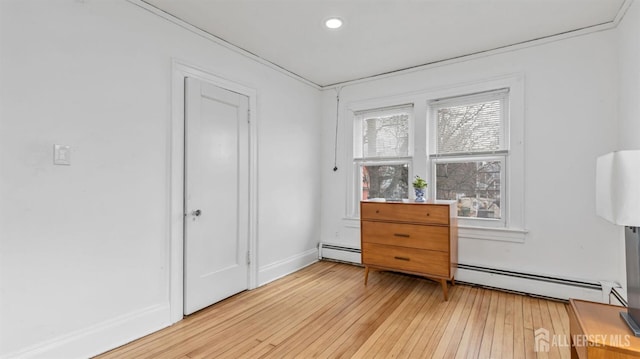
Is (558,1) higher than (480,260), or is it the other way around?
(558,1)

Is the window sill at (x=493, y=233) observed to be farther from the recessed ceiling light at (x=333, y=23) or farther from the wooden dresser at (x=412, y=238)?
the recessed ceiling light at (x=333, y=23)

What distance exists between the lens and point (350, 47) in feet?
10.1

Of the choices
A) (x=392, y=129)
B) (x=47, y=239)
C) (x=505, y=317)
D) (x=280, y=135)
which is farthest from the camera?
(x=392, y=129)

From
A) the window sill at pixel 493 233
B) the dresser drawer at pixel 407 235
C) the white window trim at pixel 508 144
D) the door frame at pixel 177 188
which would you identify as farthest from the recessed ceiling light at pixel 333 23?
the window sill at pixel 493 233

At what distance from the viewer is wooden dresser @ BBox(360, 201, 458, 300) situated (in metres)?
2.91

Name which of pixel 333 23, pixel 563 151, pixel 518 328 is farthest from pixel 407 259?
pixel 333 23

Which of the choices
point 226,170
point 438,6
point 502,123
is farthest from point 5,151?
point 502,123

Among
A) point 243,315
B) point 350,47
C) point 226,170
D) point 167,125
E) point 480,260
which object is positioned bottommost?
point 243,315

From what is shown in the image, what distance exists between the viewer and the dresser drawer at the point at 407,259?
2.92 m

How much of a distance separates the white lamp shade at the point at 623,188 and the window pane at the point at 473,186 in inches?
75.1

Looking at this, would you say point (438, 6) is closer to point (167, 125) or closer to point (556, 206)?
point (556, 206)

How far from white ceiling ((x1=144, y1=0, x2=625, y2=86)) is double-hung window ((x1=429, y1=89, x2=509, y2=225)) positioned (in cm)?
58

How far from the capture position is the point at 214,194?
281 centimetres

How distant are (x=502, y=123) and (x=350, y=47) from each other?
1767 mm
